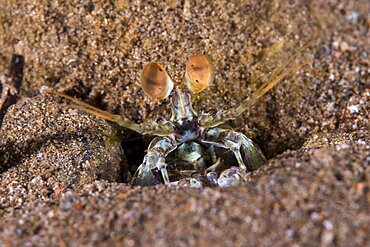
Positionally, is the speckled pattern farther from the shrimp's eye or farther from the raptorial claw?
the shrimp's eye

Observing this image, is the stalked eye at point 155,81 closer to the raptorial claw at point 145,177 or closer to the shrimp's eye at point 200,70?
the shrimp's eye at point 200,70

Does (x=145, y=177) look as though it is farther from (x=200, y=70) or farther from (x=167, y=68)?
(x=167, y=68)

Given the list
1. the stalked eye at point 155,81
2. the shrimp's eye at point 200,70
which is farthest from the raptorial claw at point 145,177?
the shrimp's eye at point 200,70

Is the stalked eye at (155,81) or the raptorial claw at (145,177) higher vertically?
the stalked eye at (155,81)

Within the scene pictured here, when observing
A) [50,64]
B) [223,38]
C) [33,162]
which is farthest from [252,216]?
[50,64]

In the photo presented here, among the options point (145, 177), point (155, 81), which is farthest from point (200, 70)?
point (145, 177)

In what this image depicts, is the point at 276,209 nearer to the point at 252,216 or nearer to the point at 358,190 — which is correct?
the point at 252,216

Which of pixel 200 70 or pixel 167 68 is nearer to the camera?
pixel 200 70
